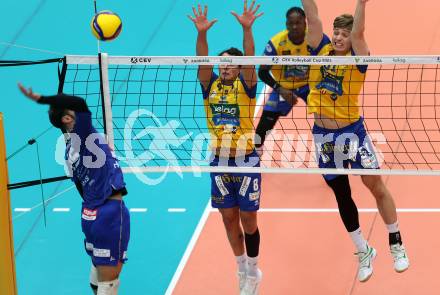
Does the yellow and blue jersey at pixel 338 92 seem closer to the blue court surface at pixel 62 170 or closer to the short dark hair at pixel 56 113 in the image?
the blue court surface at pixel 62 170

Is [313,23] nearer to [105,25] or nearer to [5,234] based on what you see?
[105,25]

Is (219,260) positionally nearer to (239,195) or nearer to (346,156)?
(239,195)

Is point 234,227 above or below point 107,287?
above

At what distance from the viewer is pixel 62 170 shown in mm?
9102

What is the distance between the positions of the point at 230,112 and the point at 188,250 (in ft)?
5.87

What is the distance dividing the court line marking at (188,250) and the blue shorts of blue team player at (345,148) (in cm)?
167

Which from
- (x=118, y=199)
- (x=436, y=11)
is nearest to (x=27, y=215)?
(x=118, y=199)

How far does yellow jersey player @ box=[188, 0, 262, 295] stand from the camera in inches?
253

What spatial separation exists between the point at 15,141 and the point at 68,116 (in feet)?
14.3

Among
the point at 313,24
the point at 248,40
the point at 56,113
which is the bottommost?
the point at 56,113

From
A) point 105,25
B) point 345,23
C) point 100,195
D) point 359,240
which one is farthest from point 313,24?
point 100,195

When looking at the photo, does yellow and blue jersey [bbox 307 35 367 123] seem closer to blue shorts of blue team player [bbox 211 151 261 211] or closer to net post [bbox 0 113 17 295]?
blue shorts of blue team player [bbox 211 151 261 211]

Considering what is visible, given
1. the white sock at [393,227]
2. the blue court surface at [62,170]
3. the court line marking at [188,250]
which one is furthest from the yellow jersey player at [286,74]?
the white sock at [393,227]

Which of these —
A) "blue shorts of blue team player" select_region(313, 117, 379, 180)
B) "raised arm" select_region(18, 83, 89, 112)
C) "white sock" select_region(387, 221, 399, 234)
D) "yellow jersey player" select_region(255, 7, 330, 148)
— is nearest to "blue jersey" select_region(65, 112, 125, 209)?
"raised arm" select_region(18, 83, 89, 112)
